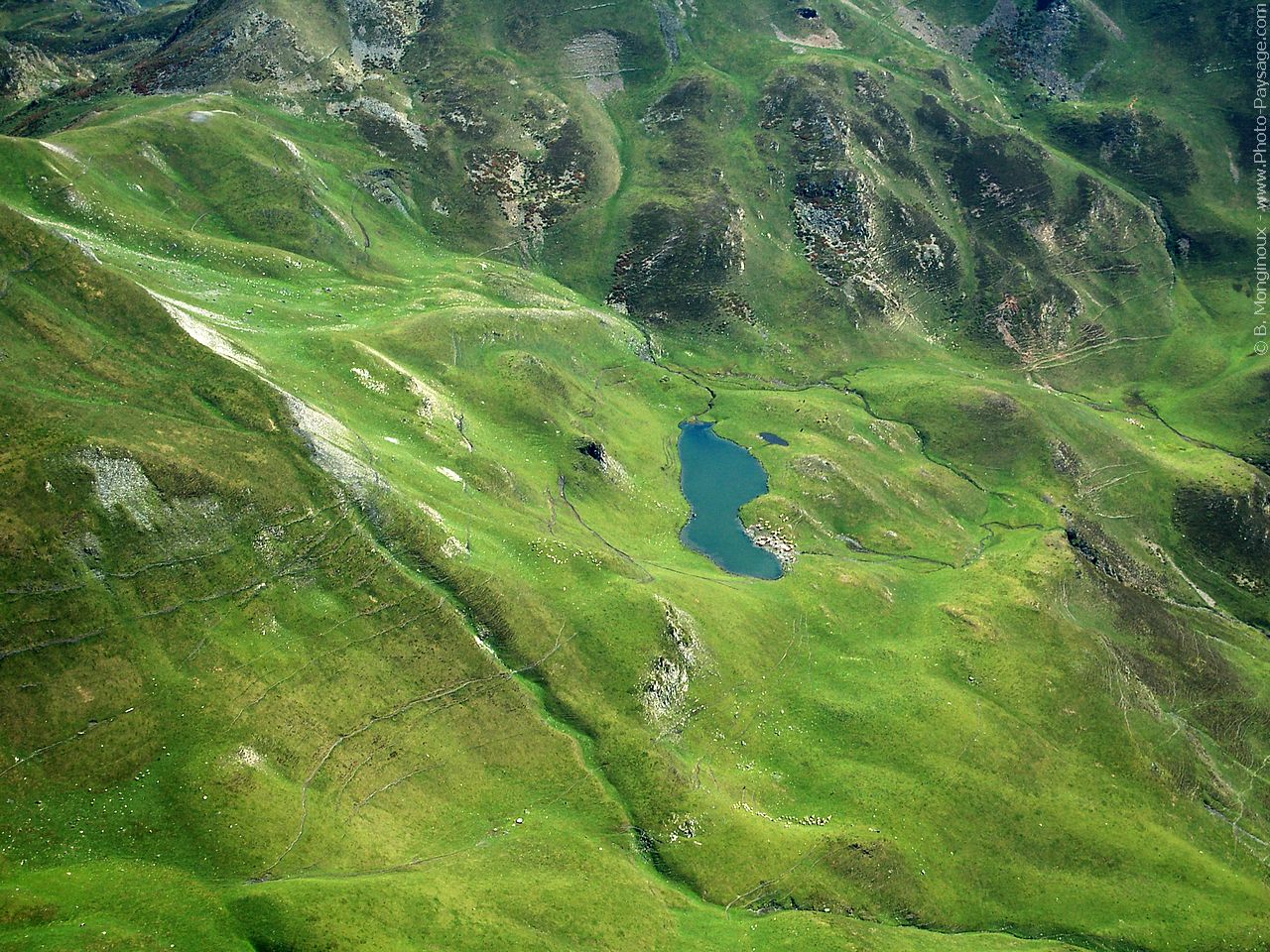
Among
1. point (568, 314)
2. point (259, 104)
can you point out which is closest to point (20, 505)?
point (568, 314)

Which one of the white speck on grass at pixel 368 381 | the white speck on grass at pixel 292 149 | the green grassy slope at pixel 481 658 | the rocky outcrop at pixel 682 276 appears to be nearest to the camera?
the green grassy slope at pixel 481 658

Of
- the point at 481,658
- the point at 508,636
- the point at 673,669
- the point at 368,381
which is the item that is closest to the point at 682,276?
the point at 368,381

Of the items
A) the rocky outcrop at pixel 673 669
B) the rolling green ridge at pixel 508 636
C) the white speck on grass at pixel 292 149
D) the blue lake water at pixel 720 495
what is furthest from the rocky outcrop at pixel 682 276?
the rocky outcrop at pixel 673 669

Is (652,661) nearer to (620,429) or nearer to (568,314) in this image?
(620,429)

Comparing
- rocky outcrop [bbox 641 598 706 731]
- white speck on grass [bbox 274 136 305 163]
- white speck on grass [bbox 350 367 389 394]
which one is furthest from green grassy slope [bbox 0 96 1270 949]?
white speck on grass [bbox 274 136 305 163]

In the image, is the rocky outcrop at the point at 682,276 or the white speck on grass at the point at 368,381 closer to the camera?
the white speck on grass at the point at 368,381

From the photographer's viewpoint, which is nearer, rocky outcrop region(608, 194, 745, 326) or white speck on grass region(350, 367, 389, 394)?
white speck on grass region(350, 367, 389, 394)

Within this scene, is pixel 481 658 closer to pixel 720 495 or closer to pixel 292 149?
pixel 720 495

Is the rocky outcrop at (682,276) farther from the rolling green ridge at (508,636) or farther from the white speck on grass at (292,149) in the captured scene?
the white speck on grass at (292,149)

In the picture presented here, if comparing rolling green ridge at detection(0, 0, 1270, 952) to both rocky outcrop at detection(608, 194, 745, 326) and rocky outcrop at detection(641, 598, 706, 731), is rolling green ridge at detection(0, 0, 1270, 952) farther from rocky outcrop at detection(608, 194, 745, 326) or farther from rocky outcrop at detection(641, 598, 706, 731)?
rocky outcrop at detection(608, 194, 745, 326)
